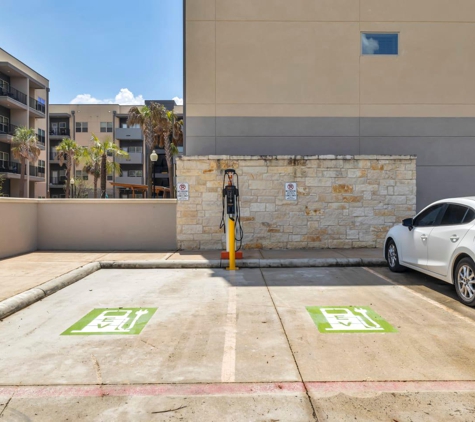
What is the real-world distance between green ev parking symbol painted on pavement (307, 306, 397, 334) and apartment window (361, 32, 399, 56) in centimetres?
1063

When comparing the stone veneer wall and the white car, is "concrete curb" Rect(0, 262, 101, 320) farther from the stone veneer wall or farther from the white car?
the white car

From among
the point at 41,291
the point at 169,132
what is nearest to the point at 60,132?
the point at 169,132

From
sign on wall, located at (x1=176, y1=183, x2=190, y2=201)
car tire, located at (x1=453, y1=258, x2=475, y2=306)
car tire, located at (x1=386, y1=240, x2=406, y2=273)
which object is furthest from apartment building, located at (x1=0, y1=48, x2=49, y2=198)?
car tire, located at (x1=453, y1=258, x2=475, y2=306)

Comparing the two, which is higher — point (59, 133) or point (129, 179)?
point (59, 133)

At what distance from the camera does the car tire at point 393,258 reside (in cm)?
823

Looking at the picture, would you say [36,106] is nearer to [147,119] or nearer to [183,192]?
[147,119]

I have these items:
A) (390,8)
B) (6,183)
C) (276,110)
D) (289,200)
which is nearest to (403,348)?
(289,200)

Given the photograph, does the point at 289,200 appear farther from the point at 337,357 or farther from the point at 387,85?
the point at 337,357

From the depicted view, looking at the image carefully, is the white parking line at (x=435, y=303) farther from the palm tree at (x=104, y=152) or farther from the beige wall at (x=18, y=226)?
the palm tree at (x=104, y=152)

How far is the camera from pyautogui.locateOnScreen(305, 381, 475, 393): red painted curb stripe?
133 inches

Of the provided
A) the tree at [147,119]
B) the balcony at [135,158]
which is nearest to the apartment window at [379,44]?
the tree at [147,119]

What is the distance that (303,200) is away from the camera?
11.6m

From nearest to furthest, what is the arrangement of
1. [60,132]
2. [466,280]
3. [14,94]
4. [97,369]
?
[97,369]
[466,280]
[14,94]
[60,132]

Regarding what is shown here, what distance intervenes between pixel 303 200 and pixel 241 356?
794cm
